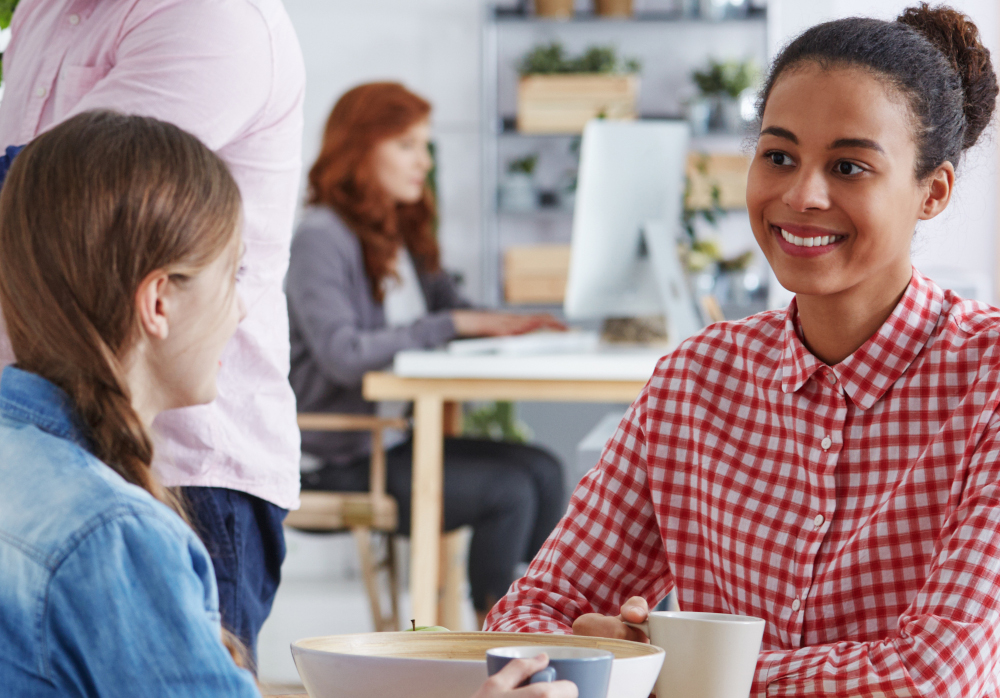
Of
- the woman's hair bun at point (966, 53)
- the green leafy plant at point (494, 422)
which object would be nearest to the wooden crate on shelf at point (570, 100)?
the green leafy plant at point (494, 422)

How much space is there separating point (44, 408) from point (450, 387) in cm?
185

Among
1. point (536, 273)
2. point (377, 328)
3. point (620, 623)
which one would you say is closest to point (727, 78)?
point (536, 273)

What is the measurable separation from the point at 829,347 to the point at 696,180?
11.3 feet

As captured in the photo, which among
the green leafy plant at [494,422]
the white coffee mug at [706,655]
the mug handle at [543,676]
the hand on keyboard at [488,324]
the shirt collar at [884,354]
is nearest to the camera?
the mug handle at [543,676]

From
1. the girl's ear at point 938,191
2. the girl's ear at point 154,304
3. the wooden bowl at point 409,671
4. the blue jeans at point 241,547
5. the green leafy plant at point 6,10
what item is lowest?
the blue jeans at point 241,547

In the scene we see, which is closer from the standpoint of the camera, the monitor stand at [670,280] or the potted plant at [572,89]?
the monitor stand at [670,280]

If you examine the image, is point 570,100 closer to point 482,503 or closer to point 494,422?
point 494,422

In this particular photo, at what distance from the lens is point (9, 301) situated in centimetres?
74

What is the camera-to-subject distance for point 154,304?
761mm

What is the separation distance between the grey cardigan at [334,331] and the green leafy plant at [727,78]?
2049mm

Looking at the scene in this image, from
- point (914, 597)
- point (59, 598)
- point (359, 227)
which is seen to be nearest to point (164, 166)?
point (59, 598)

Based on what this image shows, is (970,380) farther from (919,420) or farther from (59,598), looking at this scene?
(59,598)

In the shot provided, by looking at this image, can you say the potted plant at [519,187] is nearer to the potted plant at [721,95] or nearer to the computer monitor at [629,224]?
the potted plant at [721,95]

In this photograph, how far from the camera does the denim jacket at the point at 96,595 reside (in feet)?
2.10
